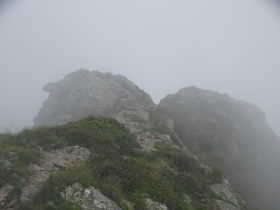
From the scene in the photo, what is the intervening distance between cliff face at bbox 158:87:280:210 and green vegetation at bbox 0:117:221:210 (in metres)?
15.1

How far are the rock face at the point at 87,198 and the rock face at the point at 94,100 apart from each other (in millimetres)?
18648

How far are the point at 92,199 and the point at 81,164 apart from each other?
2.77m

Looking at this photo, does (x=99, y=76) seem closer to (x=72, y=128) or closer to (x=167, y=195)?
(x=72, y=128)

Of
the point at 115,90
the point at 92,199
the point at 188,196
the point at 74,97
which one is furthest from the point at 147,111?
the point at 92,199

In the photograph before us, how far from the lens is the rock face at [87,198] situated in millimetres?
7289

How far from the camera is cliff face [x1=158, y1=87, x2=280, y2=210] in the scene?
28.7 m

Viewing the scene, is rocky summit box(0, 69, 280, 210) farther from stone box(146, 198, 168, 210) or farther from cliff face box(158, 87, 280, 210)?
cliff face box(158, 87, 280, 210)

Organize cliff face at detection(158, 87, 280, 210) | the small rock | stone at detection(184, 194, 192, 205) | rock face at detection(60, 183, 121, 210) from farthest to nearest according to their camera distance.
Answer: cliff face at detection(158, 87, 280, 210) < stone at detection(184, 194, 192, 205) < the small rock < rock face at detection(60, 183, 121, 210)

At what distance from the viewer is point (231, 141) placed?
116ft

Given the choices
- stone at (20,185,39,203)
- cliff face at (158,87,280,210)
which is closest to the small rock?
stone at (20,185,39,203)

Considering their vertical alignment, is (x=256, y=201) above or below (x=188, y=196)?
below

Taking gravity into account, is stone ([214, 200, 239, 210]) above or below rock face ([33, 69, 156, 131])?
above

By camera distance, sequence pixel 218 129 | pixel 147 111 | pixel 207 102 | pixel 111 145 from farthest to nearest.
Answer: pixel 207 102
pixel 218 129
pixel 147 111
pixel 111 145

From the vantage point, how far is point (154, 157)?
42.2 ft
